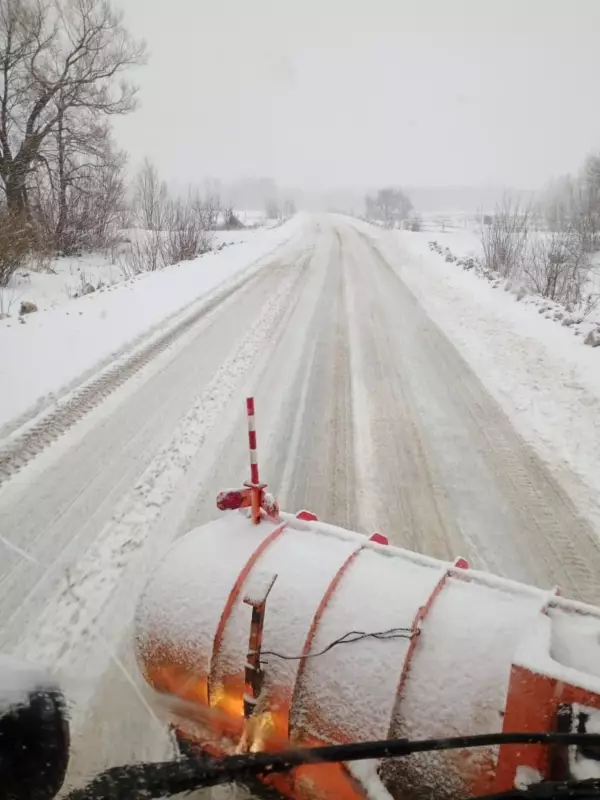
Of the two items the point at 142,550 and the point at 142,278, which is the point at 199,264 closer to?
the point at 142,278

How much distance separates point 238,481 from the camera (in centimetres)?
516

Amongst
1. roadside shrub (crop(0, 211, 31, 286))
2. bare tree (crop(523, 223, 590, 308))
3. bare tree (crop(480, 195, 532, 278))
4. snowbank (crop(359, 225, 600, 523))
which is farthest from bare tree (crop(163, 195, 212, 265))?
bare tree (crop(523, 223, 590, 308))

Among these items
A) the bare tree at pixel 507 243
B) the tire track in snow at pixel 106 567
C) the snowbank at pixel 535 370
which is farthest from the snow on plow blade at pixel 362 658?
the bare tree at pixel 507 243

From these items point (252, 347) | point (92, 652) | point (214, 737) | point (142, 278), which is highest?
point (142, 278)

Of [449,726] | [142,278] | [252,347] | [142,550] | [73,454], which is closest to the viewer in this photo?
[449,726]

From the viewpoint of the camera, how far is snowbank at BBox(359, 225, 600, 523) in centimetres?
550

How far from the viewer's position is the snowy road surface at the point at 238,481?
342cm

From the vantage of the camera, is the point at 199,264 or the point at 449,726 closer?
the point at 449,726

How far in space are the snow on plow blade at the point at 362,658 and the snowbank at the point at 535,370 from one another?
308 cm

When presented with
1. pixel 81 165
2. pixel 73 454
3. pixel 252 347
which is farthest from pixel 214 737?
pixel 81 165

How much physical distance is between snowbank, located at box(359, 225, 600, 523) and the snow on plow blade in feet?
10.1

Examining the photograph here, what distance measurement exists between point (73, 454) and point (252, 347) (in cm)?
403

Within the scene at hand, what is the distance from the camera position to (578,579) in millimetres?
3822

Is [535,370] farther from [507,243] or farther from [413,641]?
[507,243]
